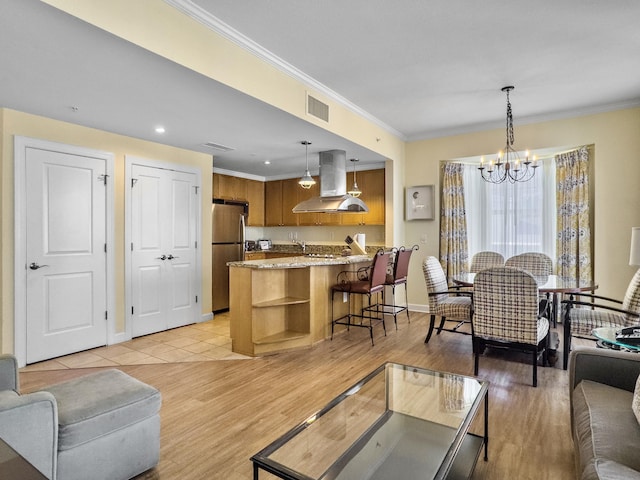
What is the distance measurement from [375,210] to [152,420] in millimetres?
4824

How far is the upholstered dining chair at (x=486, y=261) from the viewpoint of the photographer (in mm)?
4801

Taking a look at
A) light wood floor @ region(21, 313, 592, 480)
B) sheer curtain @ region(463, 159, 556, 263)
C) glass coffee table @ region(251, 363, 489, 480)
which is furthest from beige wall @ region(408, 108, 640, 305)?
glass coffee table @ region(251, 363, 489, 480)

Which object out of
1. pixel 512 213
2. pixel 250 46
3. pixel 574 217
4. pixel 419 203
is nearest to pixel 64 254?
pixel 250 46

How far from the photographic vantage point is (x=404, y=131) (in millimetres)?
5520

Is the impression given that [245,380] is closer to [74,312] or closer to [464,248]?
[74,312]

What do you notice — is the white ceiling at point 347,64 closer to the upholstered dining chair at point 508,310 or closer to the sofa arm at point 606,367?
the upholstered dining chair at point 508,310

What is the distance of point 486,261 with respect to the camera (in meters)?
4.86

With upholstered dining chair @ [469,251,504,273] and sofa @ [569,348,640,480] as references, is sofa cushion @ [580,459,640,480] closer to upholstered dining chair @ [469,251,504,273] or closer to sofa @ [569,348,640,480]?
sofa @ [569,348,640,480]

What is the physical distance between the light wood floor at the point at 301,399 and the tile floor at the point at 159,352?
15cm

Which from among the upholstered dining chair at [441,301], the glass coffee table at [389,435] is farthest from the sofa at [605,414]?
the upholstered dining chair at [441,301]

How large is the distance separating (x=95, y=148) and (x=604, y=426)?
4.75 m

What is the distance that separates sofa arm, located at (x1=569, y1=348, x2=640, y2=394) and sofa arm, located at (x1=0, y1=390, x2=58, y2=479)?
250 centimetres

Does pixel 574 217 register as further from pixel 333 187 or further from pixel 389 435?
pixel 389 435

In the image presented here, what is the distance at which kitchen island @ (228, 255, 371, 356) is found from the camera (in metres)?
3.78
